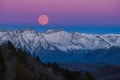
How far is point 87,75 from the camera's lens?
8519 cm

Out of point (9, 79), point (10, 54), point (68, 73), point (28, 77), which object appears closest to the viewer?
point (9, 79)

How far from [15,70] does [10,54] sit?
9287 mm

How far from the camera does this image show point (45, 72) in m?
56.8

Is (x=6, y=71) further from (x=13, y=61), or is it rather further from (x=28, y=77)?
(x=13, y=61)

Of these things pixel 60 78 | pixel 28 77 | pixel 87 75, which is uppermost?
pixel 28 77

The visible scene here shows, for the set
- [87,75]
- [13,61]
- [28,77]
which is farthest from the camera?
[87,75]

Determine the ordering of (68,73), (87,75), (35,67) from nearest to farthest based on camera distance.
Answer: (35,67)
(68,73)
(87,75)

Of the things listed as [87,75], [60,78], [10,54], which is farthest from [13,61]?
[87,75]

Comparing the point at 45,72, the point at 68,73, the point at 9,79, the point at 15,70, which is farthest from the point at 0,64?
the point at 68,73

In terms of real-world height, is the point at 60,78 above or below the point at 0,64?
below

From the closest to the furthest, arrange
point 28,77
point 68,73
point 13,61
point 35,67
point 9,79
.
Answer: point 9,79
point 28,77
point 13,61
point 35,67
point 68,73

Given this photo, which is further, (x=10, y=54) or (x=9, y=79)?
(x=10, y=54)

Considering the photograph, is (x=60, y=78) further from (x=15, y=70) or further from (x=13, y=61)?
(x=15, y=70)

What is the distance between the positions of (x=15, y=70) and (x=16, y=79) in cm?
225
